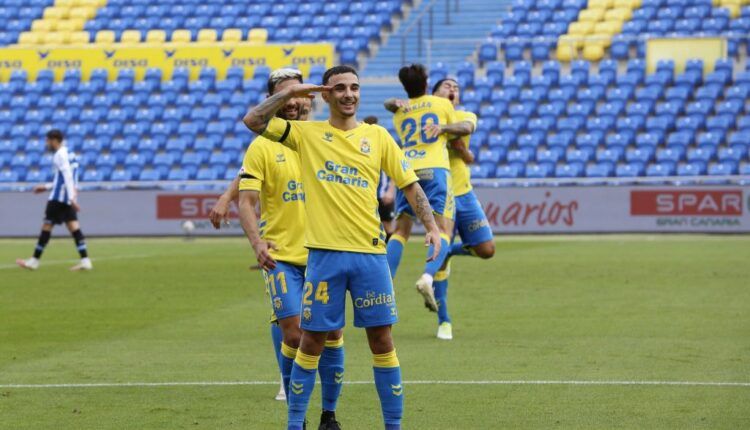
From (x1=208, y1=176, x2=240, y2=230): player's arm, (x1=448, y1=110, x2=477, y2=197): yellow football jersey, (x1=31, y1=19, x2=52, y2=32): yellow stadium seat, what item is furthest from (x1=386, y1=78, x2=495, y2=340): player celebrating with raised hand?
(x1=31, y1=19, x2=52, y2=32): yellow stadium seat

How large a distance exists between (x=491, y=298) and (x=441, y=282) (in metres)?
3.71

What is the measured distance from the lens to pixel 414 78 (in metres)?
11.6

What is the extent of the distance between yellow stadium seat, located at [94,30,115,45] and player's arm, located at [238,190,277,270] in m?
33.1

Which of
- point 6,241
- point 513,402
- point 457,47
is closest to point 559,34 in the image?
point 457,47

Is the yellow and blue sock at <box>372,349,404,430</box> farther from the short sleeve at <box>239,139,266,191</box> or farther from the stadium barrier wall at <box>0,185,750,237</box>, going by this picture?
the stadium barrier wall at <box>0,185,750,237</box>

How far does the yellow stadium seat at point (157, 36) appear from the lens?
1547 inches

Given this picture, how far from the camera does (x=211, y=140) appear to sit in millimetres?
34531

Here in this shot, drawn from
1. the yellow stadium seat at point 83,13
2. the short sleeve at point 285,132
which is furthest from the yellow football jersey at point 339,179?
the yellow stadium seat at point 83,13

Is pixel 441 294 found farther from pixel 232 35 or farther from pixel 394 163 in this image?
pixel 232 35

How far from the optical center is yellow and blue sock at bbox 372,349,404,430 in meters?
6.97

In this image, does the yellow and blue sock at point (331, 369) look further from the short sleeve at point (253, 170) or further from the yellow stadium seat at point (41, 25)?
the yellow stadium seat at point (41, 25)

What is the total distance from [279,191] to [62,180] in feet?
43.5

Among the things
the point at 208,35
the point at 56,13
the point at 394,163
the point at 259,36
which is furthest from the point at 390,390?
the point at 56,13

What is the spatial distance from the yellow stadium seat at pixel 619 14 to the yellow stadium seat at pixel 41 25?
57.7 ft
